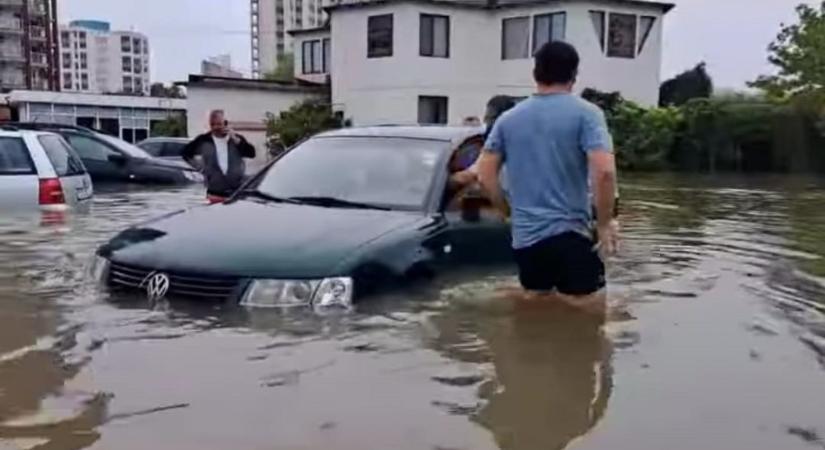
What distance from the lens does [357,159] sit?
646 centimetres

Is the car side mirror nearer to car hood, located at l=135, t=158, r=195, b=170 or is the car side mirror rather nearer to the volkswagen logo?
car hood, located at l=135, t=158, r=195, b=170

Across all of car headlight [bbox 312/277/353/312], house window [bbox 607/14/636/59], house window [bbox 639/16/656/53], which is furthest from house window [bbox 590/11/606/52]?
car headlight [bbox 312/277/353/312]

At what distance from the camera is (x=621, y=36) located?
3306 centimetres

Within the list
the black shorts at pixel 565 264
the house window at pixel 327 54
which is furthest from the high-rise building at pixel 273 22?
the black shorts at pixel 565 264

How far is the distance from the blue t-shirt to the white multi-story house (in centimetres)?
2761

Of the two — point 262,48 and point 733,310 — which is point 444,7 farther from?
point 262,48

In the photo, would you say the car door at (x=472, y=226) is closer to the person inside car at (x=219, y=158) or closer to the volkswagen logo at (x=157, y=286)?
the volkswagen logo at (x=157, y=286)

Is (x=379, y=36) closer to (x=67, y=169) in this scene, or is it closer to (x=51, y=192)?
(x=67, y=169)

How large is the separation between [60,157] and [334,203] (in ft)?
15.2

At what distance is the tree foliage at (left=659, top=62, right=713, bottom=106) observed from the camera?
122 feet

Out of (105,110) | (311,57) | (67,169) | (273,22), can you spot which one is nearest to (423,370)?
(67,169)

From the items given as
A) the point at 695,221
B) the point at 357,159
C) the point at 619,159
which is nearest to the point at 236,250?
the point at 357,159

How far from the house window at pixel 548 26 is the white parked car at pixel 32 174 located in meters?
24.6

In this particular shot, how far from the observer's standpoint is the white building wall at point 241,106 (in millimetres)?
34906
